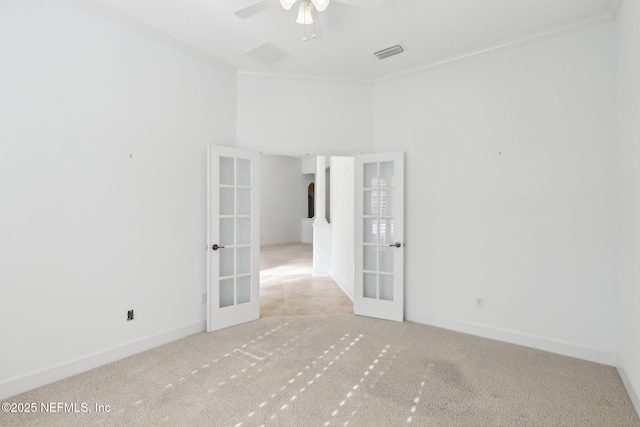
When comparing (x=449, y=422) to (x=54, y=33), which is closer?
(x=449, y=422)

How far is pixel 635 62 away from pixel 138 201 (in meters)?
4.16

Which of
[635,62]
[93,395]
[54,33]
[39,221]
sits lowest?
[93,395]

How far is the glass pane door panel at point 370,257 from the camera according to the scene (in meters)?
4.34

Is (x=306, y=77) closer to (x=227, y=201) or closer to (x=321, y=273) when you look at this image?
(x=227, y=201)

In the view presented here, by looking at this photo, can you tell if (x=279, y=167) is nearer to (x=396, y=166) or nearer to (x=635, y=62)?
(x=396, y=166)

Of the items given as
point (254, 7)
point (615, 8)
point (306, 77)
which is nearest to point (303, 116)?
point (306, 77)

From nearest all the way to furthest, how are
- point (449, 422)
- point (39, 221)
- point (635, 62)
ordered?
point (449, 422), point (635, 62), point (39, 221)

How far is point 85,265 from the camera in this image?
111 inches

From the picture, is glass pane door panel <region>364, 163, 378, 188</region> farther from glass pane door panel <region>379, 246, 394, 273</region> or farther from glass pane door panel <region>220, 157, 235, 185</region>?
glass pane door panel <region>220, 157, 235, 185</region>

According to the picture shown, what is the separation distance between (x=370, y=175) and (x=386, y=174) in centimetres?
21

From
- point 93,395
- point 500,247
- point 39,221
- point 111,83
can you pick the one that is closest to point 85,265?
point 39,221

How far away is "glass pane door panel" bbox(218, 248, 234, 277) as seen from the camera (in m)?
3.94

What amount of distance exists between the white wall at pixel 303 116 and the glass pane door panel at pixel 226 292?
1.69 meters

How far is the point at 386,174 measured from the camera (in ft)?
13.9
